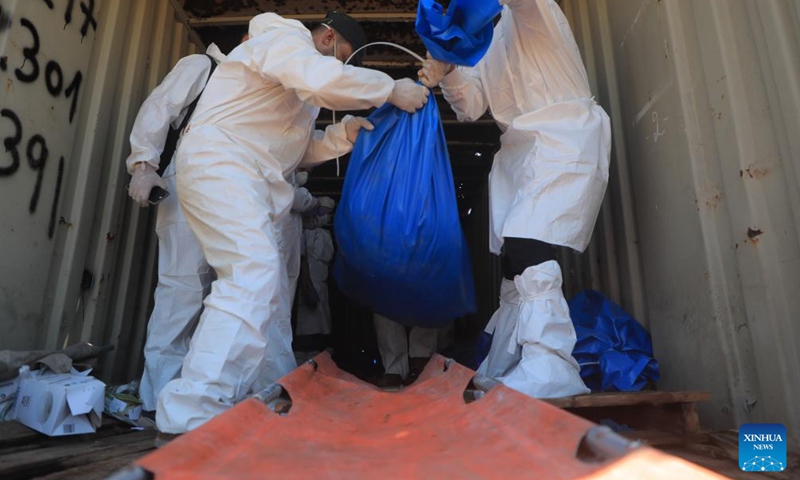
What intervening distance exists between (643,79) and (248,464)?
2.12m

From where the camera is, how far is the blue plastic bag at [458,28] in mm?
1823

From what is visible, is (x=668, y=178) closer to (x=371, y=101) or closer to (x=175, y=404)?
(x=371, y=101)

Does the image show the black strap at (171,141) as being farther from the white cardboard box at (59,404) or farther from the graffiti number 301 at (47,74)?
the white cardboard box at (59,404)

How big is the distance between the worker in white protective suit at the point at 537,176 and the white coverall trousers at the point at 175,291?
1.18m

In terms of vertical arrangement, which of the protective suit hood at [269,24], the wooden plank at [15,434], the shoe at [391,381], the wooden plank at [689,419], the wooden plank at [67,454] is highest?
the protective suit hood at [269,24]

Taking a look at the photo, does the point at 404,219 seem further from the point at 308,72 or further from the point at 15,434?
the point at 15,434

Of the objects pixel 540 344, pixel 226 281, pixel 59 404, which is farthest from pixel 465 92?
pixel 59 404

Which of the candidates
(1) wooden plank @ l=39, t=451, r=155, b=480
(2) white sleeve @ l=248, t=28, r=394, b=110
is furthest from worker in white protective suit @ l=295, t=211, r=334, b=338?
(1) wooden plank @ l=39, t=451, r=155, b=480

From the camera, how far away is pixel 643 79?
2201 mm

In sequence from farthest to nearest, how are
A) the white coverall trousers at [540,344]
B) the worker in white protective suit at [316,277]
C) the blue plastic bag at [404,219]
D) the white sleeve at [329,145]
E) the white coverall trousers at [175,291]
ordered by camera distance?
1. the worker in white protective suit at [316,277]
2. the white sleeve at [329,145]
3. the white coverall trousers at [175,291]
4. the blue plastic bag at [404,219]
5. the white coverall trousers at [540,344]

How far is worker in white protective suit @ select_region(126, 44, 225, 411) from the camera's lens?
2082mm

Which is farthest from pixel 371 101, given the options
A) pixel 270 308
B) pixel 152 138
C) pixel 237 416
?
pixel 237 416

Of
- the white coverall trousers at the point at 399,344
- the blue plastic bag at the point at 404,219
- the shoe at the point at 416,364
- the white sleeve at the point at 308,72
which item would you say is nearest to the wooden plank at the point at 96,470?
the blue plastic bag at the point at 404,219

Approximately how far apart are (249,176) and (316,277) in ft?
6.27
